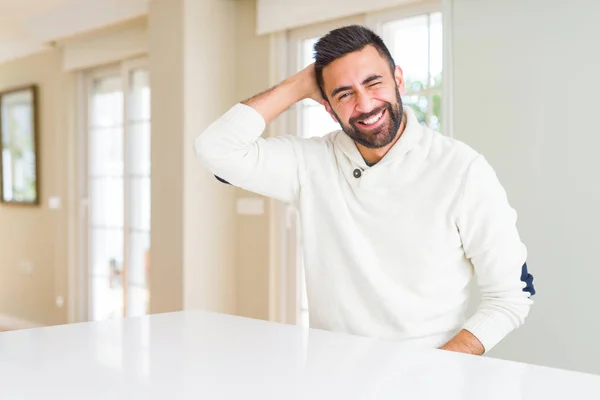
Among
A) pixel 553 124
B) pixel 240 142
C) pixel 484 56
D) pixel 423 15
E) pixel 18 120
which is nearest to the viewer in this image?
pixel 240 142

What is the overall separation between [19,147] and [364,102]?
5218 mm

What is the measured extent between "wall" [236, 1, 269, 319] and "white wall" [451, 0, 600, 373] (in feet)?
4.60

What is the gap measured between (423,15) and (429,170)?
190 cm

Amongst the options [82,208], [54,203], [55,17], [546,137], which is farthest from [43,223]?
[546,137]

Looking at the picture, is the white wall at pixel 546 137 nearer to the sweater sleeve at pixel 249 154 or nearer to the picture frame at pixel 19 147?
the sweater sleeve at pixel 249 154

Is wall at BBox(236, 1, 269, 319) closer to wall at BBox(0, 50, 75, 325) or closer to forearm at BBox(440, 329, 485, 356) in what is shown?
wall at BBox(0, 50, 75, 325)

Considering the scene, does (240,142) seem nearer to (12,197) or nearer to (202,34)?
(202,34)

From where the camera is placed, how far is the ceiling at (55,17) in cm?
454

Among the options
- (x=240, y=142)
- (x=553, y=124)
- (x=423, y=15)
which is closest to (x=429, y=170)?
(x=240, y=142)

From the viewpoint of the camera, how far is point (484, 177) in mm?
1550

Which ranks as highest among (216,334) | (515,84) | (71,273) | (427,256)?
(515,84)

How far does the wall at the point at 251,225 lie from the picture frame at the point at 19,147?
2.57 meters

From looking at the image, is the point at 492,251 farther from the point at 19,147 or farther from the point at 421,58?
the point at 19,147

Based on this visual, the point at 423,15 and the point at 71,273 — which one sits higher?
the point at 423,15
